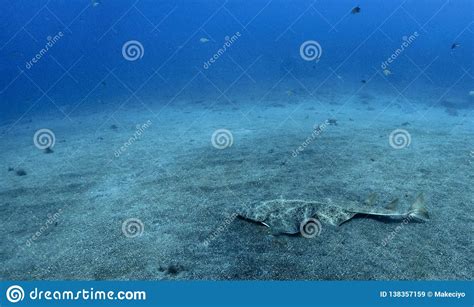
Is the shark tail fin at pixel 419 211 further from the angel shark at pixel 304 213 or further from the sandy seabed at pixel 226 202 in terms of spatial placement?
the sandy seabed at pixel 226 202

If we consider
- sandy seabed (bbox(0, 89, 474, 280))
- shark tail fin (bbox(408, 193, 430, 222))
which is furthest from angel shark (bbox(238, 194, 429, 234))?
sandy seabed (bbox(0, 89, 474, 280))

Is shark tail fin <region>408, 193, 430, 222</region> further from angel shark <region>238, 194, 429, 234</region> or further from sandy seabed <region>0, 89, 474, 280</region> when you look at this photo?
sandy seabed <region>0, 89, 474, 280</region>

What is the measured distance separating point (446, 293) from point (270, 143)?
9457mm

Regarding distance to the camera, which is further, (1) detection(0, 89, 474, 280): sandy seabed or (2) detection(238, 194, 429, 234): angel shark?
(2) detection(238, 194, 429, 234): angel shark

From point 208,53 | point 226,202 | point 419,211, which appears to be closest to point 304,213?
point 226,202

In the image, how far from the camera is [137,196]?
8625mm

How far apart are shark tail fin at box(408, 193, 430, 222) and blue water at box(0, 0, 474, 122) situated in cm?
1624

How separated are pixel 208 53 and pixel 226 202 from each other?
6251 centimetres

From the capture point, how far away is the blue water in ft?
130

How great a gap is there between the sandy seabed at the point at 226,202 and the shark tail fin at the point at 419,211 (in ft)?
0.59

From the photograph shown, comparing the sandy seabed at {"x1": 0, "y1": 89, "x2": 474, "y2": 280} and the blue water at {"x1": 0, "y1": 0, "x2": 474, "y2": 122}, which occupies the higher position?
the blue water at {"x1": 0, "y1": 0, "x2": 474, "y2": 122}

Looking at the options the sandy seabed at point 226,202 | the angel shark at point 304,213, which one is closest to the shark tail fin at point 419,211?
the angel shark at point 304,213

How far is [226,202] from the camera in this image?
7.84 m

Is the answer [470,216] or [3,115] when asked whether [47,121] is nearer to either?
[3,115]
